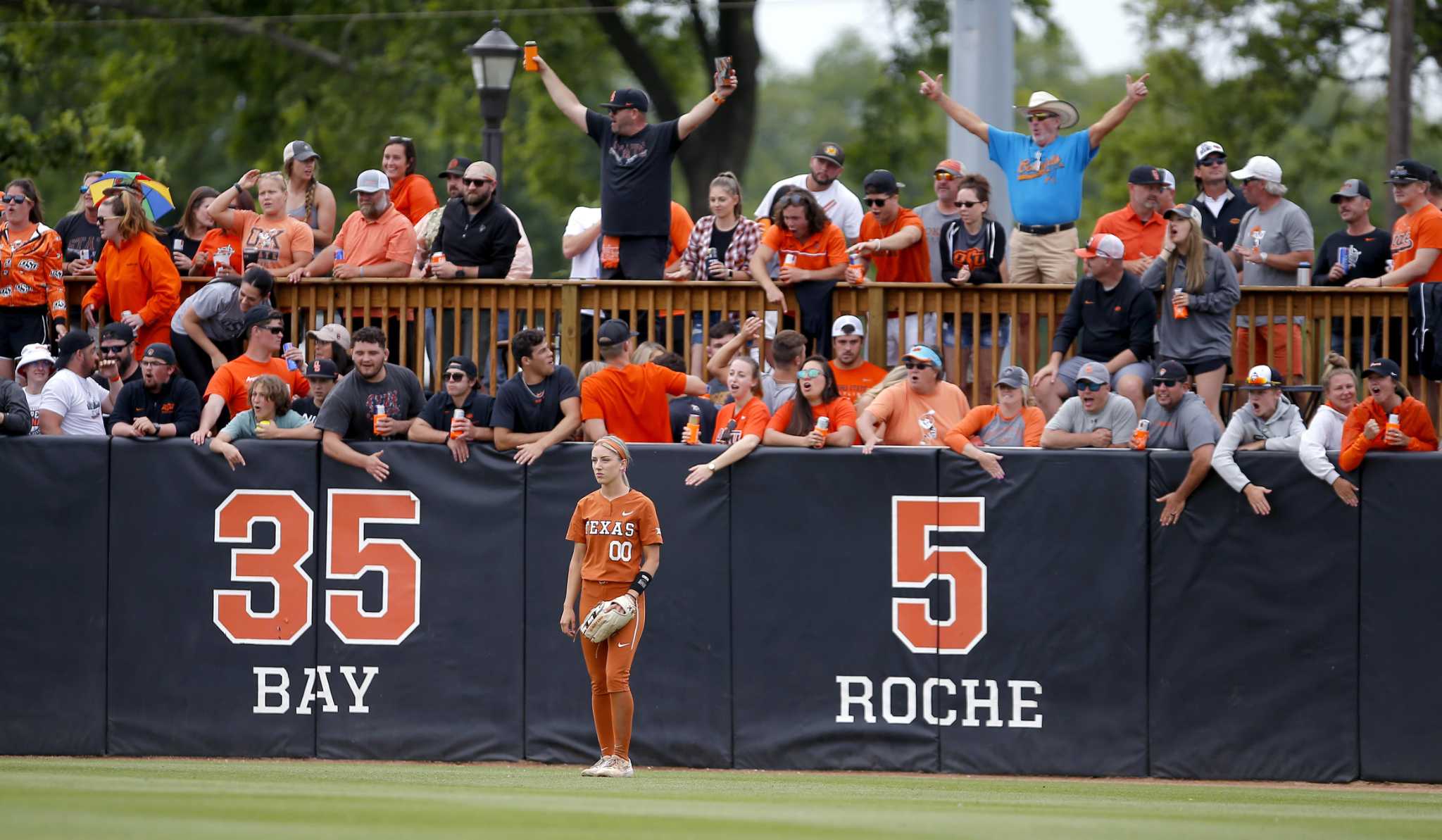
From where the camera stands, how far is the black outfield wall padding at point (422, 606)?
1330cm

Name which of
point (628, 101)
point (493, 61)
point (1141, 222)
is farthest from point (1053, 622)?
point (493, 61)

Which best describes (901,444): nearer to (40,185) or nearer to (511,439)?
(511,439)

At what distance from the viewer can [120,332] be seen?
1356 cm

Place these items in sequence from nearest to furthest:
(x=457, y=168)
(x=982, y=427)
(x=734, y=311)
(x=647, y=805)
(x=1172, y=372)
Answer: (x=647, y=805), (x=1172, y=372), (x=982, y=427), (x=734, y=311), (x=457, y=168)

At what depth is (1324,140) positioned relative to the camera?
27.9 meters

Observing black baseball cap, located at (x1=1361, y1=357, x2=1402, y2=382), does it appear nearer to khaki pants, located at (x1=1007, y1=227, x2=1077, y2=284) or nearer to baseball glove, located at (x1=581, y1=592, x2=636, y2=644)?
khaki pants, located at (x1=1007, y1=227, x2=1077, y2=284)

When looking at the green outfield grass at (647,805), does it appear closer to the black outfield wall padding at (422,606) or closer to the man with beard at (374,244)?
the black outfield wall padding at (422,606)

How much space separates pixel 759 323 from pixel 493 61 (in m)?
4.81

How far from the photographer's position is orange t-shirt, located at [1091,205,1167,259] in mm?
13680

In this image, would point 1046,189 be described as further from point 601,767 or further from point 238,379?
point 238,379

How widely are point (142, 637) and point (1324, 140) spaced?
67.2 ft

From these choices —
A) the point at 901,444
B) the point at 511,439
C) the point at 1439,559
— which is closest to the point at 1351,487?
the point at 1439,559

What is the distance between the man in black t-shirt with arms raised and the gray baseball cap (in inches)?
110

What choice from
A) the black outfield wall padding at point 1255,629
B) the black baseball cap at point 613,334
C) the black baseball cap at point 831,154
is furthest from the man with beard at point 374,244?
the black outfield wall padding at point 1255,629
